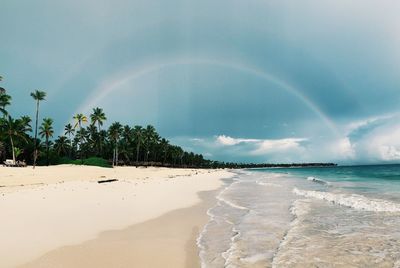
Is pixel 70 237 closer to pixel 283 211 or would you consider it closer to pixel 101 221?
pixel 101 221

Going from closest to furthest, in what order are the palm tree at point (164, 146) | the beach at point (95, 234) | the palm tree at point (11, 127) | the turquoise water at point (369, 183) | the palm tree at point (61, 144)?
1. the beach at point (95, 234)
2. the turquoise water at point (369, 183)
3. the palm tree at point (11, 127)
4. the palm tree at point (61, 144)
5. the palm tree at point (164, 146)

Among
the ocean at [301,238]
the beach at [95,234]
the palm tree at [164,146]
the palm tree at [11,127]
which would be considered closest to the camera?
the beach at [95,234]

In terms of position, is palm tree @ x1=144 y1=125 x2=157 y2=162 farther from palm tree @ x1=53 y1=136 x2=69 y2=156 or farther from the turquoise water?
the turquoise water

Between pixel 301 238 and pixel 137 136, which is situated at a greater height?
pixel 137 136

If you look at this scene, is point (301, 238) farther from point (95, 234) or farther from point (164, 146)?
point (164, 146)

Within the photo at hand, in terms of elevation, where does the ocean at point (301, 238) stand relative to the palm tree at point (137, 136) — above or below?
below

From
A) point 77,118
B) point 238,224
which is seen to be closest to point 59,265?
point 238,224

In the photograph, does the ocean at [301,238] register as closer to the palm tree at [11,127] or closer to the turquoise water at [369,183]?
the turquoise water at [369,183]

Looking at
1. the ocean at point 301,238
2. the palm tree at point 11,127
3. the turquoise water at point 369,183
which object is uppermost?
the palm tree at point 11,127

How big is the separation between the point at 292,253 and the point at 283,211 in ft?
27.8

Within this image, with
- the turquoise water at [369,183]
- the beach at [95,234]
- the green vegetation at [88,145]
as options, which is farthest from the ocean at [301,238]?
the green vegetation at [88,145]

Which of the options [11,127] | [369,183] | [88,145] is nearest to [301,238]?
[369,183]

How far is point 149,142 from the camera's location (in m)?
144

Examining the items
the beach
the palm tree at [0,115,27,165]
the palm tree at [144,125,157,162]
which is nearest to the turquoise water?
the beach
